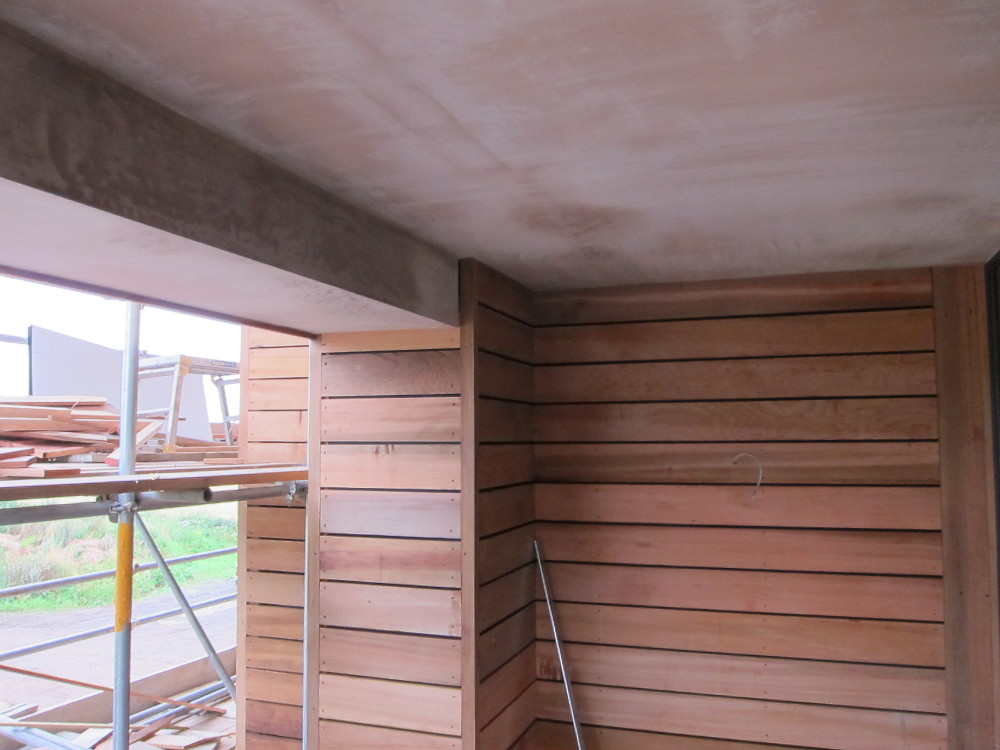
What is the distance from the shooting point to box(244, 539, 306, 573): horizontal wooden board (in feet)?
11.3

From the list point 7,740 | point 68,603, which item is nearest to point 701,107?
point 7,740

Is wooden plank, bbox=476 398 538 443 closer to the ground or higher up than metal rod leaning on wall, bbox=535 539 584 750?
higher up

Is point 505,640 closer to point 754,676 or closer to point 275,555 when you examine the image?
point 754,676

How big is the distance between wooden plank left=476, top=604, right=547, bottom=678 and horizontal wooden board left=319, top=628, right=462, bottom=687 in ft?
0.37

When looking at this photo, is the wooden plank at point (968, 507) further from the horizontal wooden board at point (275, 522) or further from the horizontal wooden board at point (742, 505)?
the horizontal wooden board at point (275, 522)

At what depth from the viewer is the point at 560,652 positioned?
3305mm

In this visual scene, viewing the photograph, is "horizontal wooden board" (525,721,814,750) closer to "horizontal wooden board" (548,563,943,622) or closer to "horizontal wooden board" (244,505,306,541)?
"horizontal wooden board" (548,563,943,622)

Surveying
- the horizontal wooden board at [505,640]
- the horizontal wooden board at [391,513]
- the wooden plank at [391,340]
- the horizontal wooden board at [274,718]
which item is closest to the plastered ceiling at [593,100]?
the wooden plank at [391,340]

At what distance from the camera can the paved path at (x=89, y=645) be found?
A: 208 inches

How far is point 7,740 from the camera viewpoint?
13.1ft

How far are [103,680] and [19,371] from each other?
2.31 m

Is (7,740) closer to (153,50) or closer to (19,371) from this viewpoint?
(19,371)

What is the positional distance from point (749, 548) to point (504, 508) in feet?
3.25

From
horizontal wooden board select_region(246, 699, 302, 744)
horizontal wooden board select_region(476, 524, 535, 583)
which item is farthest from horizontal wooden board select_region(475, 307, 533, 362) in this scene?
horizontal wooden board select_region(246, 699, 302, 744)
